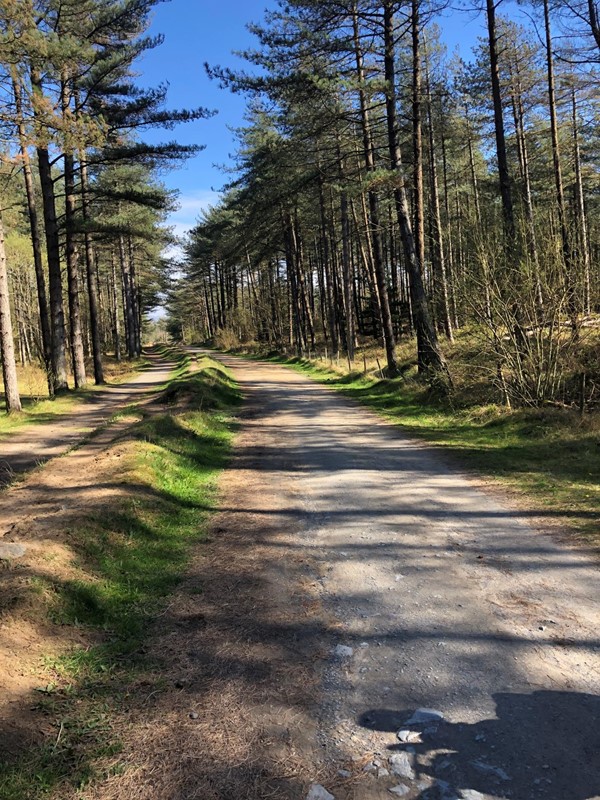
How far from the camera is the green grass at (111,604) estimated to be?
2.61m

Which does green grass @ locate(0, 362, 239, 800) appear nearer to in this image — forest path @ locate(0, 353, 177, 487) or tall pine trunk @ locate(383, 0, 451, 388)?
forest path @ locate(0, 353, 177, 487)

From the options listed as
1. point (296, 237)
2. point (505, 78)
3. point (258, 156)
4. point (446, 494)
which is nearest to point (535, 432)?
point (446, 494)

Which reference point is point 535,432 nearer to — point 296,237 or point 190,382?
point 190,382

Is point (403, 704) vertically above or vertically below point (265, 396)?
below

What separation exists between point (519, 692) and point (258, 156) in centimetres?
2851

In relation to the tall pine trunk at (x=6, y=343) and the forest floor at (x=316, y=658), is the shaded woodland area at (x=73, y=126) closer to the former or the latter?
the tall pine trunk at (x=6, y=343)

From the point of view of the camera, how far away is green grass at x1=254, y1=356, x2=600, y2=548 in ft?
20.1

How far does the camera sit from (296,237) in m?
38.0

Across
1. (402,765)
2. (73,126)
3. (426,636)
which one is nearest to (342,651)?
(426,636)

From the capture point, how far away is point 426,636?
11.9 ft

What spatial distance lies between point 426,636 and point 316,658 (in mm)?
751

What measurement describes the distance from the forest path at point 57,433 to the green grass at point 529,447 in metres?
7.27

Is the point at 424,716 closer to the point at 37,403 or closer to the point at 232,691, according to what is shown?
the point at 232,691

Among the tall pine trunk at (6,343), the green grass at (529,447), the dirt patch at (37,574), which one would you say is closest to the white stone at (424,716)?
the dirt patch at (37,574)
